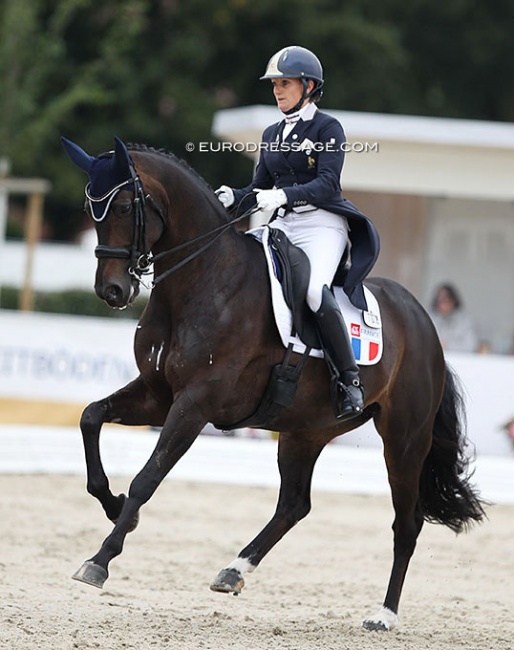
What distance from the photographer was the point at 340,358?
238 inches

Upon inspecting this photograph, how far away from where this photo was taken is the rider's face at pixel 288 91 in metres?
6.01

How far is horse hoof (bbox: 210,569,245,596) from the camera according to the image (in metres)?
5.88

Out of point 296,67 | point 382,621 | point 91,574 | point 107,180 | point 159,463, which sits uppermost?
point 296,67

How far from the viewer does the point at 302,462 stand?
6.70 m

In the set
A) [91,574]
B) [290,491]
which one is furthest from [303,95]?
[91,574]

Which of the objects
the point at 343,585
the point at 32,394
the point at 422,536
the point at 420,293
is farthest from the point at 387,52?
the point at 343,585

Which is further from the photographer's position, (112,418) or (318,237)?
(318,237)

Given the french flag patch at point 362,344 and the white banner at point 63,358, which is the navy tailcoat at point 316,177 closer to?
the french flag patch at point 362,344

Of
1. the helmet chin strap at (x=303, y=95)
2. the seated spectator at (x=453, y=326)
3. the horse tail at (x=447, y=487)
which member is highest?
the helmet chin strap at (x=303, y=95)

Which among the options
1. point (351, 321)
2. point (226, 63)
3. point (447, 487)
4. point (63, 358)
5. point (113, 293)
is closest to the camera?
point (113, 293)

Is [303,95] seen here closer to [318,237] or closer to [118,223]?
[318,237]

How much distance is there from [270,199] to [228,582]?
1803 mm

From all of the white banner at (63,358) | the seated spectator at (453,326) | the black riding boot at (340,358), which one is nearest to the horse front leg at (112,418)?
the black riding boot at (340,358)

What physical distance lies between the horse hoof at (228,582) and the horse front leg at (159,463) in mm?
632
